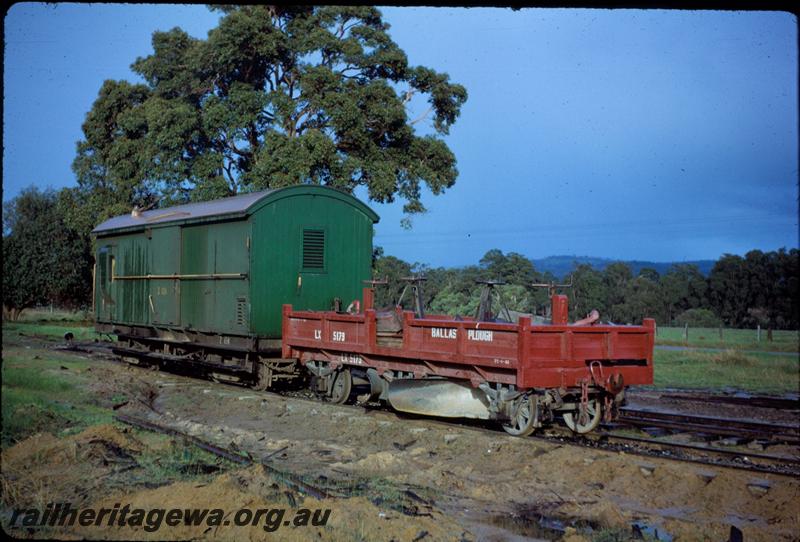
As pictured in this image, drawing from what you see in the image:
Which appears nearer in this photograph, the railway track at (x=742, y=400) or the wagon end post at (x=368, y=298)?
the wagon end post at (x=368, y=298)

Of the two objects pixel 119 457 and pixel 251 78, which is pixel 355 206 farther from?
pixel 251 78

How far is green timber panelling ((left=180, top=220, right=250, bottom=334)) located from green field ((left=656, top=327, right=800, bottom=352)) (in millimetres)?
21061

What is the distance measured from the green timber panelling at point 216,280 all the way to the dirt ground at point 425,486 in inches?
143

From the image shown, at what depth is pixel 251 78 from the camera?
25.0 metres

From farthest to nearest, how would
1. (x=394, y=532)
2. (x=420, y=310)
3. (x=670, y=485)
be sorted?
(x=420, y=310)
(x=670, y=485)
(x=394, y=532)

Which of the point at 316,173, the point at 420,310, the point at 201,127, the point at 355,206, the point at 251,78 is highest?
the point at 251,78

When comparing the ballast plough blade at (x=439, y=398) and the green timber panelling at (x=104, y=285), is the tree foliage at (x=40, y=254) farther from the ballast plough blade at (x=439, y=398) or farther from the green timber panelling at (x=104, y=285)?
the ballast plough blade at (x=439, y=398)

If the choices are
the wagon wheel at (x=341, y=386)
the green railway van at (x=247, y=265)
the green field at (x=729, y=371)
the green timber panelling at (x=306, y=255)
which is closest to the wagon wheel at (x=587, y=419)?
the wagon wheel at (x=341, y=386)

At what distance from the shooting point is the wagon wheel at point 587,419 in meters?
9.86

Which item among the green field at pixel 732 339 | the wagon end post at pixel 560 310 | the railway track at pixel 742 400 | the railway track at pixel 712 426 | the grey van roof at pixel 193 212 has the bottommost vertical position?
the railway track at pixel 742 400

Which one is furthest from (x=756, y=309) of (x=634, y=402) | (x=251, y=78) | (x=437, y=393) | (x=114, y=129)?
(x=114, y=129)

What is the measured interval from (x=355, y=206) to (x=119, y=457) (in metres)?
A: 8.05

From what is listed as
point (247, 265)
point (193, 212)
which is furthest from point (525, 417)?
point (193, 212)

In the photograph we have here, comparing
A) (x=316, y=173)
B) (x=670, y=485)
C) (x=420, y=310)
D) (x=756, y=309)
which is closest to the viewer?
(x=670, y=485)
